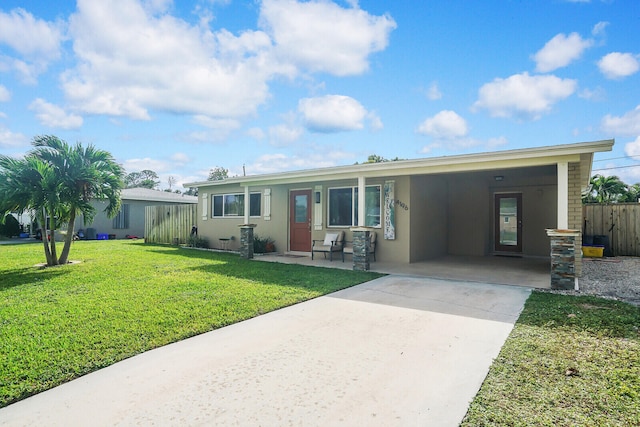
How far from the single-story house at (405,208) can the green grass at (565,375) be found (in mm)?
4558

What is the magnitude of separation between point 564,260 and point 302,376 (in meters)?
5.40

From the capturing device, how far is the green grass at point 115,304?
10.7 ft

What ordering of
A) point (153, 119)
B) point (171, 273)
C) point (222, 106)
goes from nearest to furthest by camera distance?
point (171, 273) < point (222, 106) < point (153, 119)

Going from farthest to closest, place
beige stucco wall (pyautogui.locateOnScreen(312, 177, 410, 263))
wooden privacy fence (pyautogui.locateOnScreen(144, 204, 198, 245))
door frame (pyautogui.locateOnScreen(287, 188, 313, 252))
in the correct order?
wooden privacy fence (pyautogui.locateOnScreen(144, 204, 198, 245)) → door frame (pyautogui.locateOnScreen(287, 188, 313, 252)) → beige stucco wall (pyautogui.locateOnScreen(312, 177, 410, 263))

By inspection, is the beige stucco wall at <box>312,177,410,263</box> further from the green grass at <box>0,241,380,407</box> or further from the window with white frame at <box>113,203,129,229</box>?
the window with white frame at <box>113,203,129,229</box>

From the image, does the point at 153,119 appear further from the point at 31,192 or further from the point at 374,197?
the point at 374,197

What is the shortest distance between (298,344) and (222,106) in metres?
13.7

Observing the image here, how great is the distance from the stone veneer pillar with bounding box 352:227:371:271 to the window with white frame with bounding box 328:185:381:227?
181 centimetres

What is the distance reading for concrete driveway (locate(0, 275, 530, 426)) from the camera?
7.89 feet

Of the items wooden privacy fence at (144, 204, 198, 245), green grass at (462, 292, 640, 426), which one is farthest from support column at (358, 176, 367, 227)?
wooden privacy fence at (144, 204, 198, 245)

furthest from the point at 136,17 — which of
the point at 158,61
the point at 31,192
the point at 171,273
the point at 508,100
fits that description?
the point at 508,100

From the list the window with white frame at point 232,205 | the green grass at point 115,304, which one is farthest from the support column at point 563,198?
the window with white frame at point 232,205

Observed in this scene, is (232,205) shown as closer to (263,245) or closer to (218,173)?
(263,245)

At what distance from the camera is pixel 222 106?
15.4 meters
